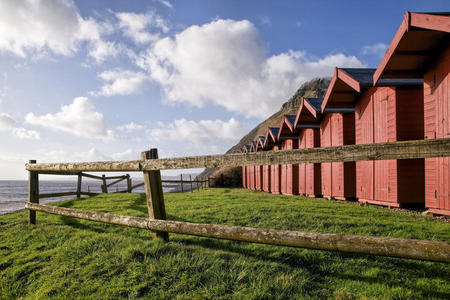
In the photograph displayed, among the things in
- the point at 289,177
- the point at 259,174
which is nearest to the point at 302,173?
the point at 289,177

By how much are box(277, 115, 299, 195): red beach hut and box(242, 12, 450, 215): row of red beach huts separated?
2.43m

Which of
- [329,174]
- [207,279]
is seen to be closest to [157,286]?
[207,279]

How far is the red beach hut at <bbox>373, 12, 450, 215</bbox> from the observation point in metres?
6.29

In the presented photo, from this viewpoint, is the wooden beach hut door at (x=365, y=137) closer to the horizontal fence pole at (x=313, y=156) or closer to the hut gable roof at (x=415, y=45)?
the hut gable roof at (x=415, y=45)

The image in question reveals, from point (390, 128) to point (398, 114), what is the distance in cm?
52

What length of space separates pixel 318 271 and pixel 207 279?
1.34 meters

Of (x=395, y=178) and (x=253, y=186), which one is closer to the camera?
(x=395, y=178)

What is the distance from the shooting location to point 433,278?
9.26 feet

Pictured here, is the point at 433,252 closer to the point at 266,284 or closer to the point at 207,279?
the point at 266,284

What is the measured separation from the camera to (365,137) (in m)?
9.84

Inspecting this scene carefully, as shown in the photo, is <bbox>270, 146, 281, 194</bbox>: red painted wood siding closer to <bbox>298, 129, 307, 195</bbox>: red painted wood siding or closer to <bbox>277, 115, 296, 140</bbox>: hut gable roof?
<bbox>277, 115, 296, 140</bbox>: hut gable roof

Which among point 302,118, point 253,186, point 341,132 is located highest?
point 302,118

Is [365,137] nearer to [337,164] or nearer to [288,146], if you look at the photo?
[337,164]

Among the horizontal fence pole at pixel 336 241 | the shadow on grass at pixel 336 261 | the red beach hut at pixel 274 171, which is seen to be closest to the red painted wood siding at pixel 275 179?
the red beach hut at pixel 274 171
